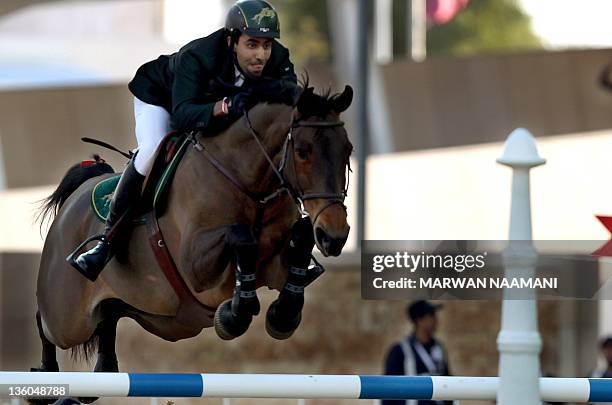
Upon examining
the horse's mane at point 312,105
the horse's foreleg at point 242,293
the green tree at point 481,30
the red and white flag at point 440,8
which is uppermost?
the green tree at point 481,30

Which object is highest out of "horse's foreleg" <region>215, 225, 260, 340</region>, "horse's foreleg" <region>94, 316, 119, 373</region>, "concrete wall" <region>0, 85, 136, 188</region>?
"concrete wall" <region>0, 85, 136, 188</region>

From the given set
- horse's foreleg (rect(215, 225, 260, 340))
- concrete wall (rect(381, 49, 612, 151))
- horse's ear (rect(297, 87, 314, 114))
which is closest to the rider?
horse's ear (rect(297, 87, 314, 114))

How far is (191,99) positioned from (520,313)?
1670 millimetres

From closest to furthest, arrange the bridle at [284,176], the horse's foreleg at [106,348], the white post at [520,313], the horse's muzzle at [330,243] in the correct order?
the white post at [520,313] < the horse's muzzle at [330,243] < the bridle at [284,176] < the horse's foreleg at [106,348]

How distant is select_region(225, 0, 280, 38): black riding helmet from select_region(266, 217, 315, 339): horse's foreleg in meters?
0.75

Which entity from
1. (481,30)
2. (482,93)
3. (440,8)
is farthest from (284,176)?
(481,30)

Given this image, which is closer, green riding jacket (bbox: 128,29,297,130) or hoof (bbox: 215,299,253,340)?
hoof (bbox: 215,299,253,340)

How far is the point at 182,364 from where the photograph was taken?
12.1 meters

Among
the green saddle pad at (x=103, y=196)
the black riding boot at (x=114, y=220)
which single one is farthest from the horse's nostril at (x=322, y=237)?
the green saddle pad at (x=103, y=196)

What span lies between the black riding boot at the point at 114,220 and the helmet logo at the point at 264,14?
0.87 m

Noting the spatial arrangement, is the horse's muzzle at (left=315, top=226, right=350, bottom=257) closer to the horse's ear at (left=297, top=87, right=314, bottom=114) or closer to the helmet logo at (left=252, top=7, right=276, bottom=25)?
the horse's ear at (left=297, top=87, right=314, bottom=114)

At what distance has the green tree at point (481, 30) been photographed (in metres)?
48.6

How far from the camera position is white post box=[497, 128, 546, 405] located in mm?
3998

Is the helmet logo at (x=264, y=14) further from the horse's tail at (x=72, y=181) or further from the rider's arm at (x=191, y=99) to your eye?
the horse's tail at (x=72, y=181)
